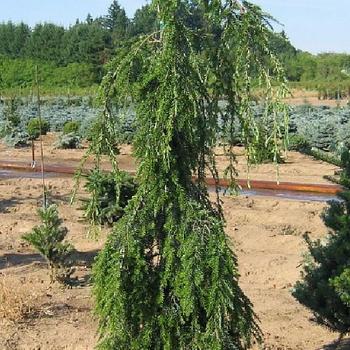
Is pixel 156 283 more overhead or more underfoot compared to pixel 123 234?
more underfoot

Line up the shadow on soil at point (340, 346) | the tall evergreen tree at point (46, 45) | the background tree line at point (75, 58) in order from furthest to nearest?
the tall evergreen tree at point (46, 45) → the background tree line at point (75, 58) → the shadow on soil at point (340, 346)

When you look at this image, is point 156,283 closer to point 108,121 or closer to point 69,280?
point 108,121

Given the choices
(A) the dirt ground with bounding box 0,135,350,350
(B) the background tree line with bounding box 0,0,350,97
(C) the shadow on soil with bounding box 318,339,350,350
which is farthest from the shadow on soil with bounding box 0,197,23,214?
(B) the background tree line with bounding box 0,0,350,97

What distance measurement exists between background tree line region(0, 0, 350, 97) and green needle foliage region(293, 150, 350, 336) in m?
45.7

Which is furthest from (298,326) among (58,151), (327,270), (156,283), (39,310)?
(58,151)

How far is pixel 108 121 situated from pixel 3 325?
14.4ft

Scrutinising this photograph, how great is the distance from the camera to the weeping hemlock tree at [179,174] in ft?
13.6

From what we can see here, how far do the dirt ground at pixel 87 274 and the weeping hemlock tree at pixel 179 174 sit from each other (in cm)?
217

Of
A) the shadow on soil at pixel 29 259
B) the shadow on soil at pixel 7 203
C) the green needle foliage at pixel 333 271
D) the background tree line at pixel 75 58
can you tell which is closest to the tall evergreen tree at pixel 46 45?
the background tree line at pixel 75 58

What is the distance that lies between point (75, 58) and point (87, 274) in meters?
75.1

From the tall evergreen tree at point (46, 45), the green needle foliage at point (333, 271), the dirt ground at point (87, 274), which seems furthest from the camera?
the tall evergreen tree at point (46, 45)

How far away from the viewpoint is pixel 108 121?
172 inches

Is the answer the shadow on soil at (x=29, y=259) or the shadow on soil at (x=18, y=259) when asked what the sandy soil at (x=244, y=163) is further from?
the shadow on soil at (x=18, y=259)

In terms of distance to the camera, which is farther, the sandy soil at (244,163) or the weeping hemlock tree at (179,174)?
the sandy soil at (244,163)
